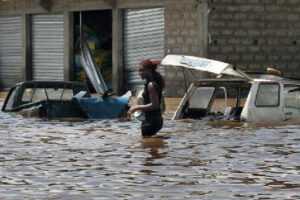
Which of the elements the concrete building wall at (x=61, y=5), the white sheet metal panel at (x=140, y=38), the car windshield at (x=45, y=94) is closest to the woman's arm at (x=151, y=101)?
the car windshield at (x=45, y=94)

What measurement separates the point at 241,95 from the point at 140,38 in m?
14.0

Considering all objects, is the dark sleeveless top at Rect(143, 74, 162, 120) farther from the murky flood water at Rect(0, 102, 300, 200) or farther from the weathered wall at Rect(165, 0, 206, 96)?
the weathered wall at Rect(165, 0, 206, 96)

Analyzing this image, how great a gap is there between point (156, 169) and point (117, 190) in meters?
1.89

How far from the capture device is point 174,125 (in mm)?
18312

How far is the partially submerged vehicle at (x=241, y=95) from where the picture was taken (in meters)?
17.9

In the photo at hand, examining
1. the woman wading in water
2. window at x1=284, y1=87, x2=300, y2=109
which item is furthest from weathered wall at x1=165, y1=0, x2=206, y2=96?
the woman wading in water

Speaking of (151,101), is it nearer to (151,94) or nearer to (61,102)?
(151,94)

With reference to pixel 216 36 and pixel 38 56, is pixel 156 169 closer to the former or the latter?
pixel 216 36

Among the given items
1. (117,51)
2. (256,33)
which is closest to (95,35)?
(117,51)

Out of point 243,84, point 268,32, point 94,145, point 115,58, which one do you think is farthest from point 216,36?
point 94,145

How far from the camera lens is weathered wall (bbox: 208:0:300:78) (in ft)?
96.9

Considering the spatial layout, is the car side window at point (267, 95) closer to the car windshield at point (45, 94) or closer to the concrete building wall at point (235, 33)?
the car windshield at point (45, 94)

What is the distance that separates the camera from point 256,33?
30.3 m

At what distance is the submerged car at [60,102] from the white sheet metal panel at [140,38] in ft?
31.6
